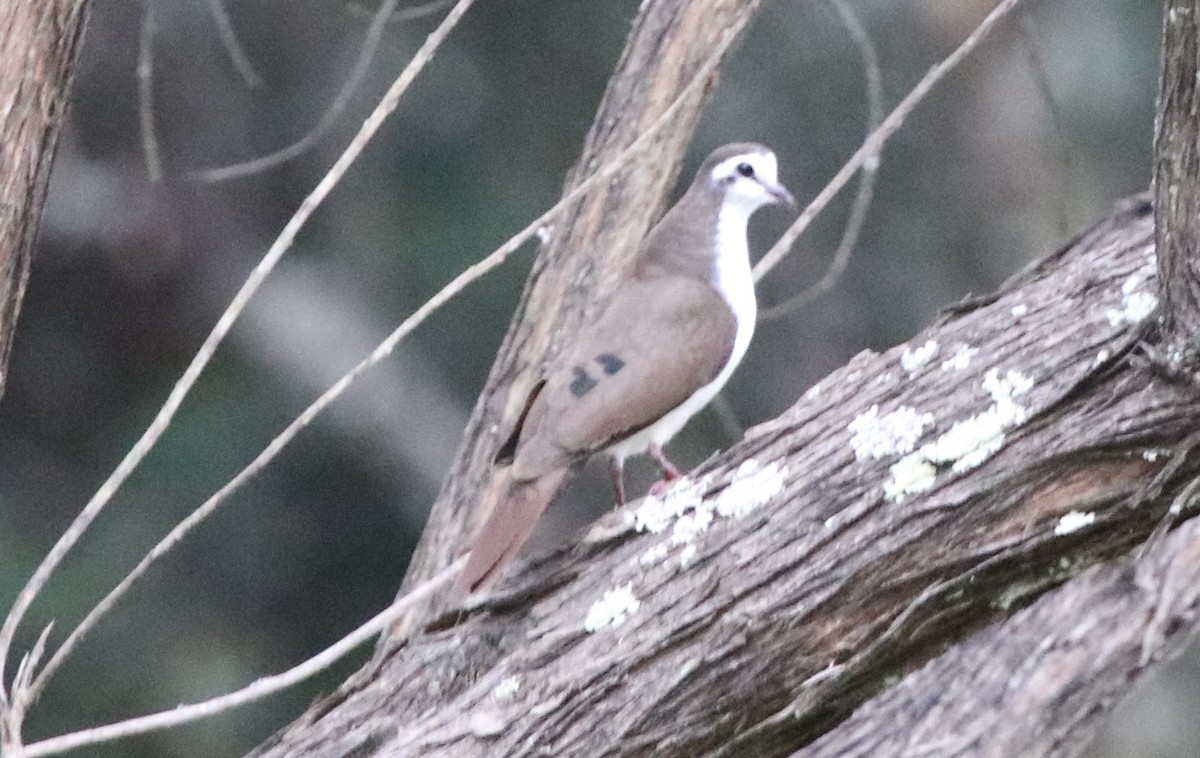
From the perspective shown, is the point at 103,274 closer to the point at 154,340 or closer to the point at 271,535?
the point at 154,340

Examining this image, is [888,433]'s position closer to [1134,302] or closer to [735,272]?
[1134,302]

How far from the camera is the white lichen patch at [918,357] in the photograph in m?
2.75

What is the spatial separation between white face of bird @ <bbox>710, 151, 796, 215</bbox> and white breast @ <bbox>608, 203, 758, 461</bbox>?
0.02 metres

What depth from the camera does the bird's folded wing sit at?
298cm

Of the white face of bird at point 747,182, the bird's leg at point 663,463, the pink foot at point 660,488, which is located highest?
the white face of bird at point 747,182

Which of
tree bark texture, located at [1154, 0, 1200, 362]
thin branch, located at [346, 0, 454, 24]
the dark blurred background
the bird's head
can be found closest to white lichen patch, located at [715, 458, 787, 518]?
tree bark texture, located at [1154, 0, 1200, 362]

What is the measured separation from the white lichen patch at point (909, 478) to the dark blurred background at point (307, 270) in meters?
3.20

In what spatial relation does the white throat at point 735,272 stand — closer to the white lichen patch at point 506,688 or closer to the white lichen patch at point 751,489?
the white lichen patch at point 751,489

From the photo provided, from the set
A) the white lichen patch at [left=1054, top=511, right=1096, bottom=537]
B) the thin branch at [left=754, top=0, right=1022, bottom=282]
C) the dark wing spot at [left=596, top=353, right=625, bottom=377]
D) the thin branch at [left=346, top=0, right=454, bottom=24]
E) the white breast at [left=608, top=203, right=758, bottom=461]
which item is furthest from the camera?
the thin branch at [left=346, top=0, right=454, bottom=24]

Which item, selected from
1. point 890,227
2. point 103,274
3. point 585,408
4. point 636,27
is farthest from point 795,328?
point 585,408

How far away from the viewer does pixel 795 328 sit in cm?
620

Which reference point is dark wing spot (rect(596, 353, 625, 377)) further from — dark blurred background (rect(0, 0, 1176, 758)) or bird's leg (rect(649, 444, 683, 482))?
dark blurred background (rect(0, 0, 1176, 758))

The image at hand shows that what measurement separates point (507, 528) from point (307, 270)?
3238 millimetres

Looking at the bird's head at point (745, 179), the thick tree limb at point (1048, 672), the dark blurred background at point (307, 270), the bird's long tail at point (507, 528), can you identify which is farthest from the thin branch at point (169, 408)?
the dark blurred background at point (307, 270)
